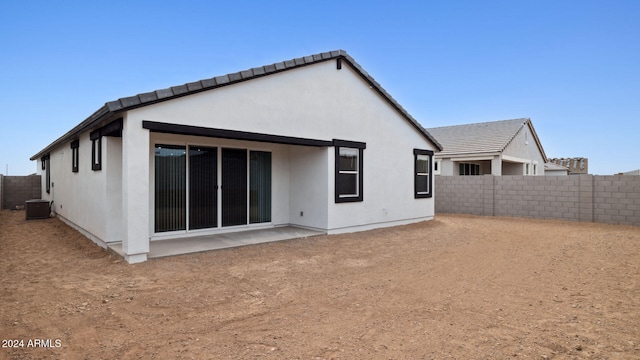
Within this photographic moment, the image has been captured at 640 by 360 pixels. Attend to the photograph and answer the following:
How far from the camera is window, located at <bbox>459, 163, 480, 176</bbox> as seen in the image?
21578 mm

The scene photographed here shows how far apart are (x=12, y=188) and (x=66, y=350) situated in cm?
1932

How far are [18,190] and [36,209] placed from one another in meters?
6.43

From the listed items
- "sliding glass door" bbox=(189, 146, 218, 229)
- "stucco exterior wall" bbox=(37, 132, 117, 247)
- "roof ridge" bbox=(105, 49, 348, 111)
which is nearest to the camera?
"roof ridge" bbox=(105, 49, 348, 111)

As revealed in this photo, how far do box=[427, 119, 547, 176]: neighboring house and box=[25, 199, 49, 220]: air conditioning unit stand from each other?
19649mm

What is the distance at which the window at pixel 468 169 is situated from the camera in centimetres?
2158

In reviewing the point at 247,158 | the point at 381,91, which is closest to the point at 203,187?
the point at 247,158

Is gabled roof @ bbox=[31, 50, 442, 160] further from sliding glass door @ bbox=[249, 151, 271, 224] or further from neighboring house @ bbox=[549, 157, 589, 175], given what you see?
neighboring house @ bbox=[549, 157, 589, 175]

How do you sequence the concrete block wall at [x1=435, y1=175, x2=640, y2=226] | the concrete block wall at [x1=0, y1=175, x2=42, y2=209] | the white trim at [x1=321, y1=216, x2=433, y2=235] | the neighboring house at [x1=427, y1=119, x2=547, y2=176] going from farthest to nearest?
1. the neighboring house at [x1=427, y1=119, x2=547, y2=176]
2. the concrete block wall at [x1=0, y1=175, x2=42, y2=209]
3. the concrete block wall at [x1=435, y1=175, x2=640, y2=226]
4. the white trim at [x1=321, y1=216, x2=433, y2=235]

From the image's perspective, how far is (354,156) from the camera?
10289 mm

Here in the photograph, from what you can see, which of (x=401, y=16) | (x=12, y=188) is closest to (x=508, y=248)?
(x=401, y=16)

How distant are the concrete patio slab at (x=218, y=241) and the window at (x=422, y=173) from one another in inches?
186

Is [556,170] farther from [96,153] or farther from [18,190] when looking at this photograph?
[18,190]

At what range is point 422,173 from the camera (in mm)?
12695

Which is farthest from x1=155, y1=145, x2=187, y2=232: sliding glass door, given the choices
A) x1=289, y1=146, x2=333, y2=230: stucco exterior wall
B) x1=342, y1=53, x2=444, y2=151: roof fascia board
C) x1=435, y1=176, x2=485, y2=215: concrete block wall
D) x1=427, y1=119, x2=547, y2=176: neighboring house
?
x1=427, y1=119, x2=547, y2=176: neighboring house
